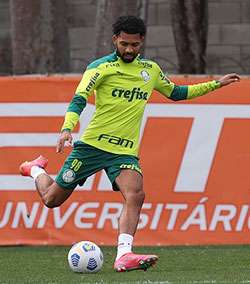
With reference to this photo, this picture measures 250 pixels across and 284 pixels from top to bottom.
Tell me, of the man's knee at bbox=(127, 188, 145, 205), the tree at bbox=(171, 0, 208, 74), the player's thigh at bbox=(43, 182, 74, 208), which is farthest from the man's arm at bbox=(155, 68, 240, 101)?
the tree at bbox=(171, 0, 208, 74)

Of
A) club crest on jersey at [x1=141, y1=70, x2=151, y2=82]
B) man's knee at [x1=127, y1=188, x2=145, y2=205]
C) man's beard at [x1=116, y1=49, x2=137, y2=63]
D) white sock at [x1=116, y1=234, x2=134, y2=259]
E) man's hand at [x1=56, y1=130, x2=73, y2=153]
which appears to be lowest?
white sock at [x1=116, y1=234, x2=134, y2=259]

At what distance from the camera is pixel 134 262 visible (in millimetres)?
9711

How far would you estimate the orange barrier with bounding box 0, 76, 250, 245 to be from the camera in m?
13.5

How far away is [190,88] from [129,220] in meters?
1.49

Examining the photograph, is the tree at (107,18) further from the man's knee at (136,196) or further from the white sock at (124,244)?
the white sock at (124,244)

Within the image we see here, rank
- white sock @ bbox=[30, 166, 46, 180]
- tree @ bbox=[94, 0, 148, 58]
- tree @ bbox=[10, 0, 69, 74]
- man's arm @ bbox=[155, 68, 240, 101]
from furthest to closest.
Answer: tree @ bbox=[10, 0, 69, 74] < tree @ bbox=[94, 0, 148, 58] < white sock @ bbox=[30, 166, 46, 180] < man's arm @ bbox=[155, 68, 240, 101]

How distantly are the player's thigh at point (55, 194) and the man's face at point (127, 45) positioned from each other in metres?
1.25

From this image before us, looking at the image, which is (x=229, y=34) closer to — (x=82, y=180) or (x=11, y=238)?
(x=11, y=238)

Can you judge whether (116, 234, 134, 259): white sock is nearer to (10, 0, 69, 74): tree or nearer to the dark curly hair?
the dark curly hair

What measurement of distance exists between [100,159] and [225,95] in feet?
11.7

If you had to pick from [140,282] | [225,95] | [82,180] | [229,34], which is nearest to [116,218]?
[225,95]

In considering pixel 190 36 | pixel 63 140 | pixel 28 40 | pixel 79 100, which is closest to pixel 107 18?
pixel 28 40

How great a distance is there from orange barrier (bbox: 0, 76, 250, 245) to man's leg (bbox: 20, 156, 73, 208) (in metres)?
2.23

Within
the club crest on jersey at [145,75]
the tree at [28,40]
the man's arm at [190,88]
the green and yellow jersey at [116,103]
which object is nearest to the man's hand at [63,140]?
the green and yellow jersey at [116,103]
